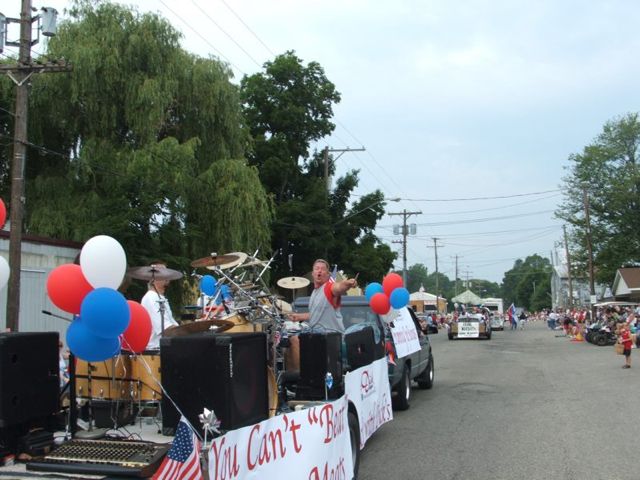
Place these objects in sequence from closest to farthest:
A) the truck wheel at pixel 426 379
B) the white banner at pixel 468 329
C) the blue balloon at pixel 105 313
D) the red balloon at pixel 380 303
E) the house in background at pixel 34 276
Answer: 1. the blue balloon at pixel 105 313
2. the red balloon at pixel 380 303
3. the truck wheel at pixel 426 379
4. the house in background at pixel 34 276
5. the white banner at pixel 468 329

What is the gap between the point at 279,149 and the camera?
3369 centimetres

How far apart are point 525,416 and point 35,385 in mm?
7741

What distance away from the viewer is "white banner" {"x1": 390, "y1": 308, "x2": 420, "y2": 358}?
10.2 m

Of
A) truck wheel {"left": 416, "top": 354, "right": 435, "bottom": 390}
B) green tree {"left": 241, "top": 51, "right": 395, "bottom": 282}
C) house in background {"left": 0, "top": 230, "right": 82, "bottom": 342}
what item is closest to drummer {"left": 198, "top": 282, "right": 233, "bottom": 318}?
truck wheel {"left": 416, "top": 354, "right": 435, "bottom": 390}

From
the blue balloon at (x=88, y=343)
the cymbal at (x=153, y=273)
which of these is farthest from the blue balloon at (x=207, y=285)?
the blue balloon at (x=88, y=343)

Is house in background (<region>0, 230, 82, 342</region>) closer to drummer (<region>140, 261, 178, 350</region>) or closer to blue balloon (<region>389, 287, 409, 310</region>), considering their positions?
blue balloon (<region>389, 287, 409, 310</region>)

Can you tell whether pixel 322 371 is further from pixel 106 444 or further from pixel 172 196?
pixel 172 196

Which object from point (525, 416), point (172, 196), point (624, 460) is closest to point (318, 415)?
point (624, 460)

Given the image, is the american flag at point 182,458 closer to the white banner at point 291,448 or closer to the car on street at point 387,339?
the white banner at point 291,448

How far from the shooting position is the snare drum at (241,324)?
6234 mm

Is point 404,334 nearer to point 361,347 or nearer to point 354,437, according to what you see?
point 361,347

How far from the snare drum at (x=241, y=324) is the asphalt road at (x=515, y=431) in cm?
198

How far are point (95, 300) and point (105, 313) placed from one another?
0.35ft

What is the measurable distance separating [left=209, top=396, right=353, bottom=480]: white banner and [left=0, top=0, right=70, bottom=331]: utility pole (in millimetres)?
9395
